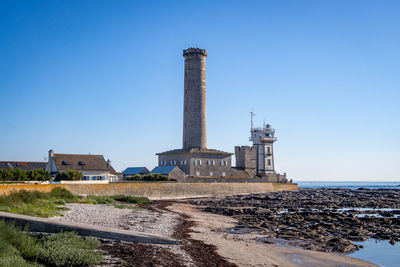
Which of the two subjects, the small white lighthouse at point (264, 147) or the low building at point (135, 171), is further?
the small white lighthouse at point (264, 147)

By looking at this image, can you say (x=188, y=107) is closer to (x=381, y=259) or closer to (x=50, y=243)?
(x=381, y=259)

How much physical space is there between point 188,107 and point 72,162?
18431 millimetres

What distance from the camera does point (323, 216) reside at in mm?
28250

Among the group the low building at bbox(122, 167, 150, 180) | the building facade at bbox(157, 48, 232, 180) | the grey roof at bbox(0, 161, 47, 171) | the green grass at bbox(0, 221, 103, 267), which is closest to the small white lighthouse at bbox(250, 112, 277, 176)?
the building facade at bbox(157, 48, 232, 180)

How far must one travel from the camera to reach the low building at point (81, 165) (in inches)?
1815

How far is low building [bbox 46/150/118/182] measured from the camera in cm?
4609

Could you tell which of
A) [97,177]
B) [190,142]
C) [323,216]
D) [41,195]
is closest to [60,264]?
[41,195]

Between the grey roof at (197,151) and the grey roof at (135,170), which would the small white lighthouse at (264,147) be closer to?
the grey roof at (197,151)

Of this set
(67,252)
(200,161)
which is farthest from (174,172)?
(67,252)

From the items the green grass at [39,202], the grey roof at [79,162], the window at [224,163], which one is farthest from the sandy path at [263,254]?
the window at [224,163]

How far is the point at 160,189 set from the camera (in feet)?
138

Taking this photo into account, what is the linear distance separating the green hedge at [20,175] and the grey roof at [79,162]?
9.17 m

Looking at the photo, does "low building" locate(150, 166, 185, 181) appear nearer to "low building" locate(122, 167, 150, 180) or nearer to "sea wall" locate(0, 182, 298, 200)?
"sea wall" locate(0, 182, 298, 200)

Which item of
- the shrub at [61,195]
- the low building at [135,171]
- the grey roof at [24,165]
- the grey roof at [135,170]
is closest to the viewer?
the shrub at [61,195]
